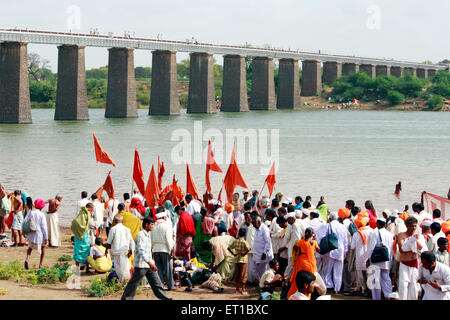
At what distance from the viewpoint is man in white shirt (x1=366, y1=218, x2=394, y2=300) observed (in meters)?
11.3

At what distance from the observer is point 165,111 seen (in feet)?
286

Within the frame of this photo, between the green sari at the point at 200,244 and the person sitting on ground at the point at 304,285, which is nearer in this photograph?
the person sitting on ground at the point at 304,285

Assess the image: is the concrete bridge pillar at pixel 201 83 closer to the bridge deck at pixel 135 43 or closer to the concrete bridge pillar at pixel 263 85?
the bridge deck at pixel 135 43

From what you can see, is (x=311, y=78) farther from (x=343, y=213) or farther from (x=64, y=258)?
(x=343, y=213)

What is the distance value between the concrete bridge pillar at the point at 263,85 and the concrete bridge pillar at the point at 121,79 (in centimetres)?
2924

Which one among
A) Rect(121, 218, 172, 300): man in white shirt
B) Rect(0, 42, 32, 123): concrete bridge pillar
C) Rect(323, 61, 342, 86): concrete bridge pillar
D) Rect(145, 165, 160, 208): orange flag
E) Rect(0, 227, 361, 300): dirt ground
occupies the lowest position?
Rect(0, 227, 361, 300): dirt ground

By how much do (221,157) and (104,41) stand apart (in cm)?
3526

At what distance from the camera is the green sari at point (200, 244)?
13328 mm

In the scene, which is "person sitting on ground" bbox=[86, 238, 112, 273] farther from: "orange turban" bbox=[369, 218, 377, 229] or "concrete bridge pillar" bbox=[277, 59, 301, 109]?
"concrete bridge pillar" bbox=[277, 59, 301, 109]

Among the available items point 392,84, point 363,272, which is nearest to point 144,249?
point 363,272

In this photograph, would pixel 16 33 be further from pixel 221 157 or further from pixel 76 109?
pixel 221 157

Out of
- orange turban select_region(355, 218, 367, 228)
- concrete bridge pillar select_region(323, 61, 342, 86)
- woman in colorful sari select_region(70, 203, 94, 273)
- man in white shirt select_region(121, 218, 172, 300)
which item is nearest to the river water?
woman in colorful sari select_region(70, 203, 94, 273)

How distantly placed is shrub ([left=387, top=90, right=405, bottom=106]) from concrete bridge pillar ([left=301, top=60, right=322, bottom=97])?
11.8m

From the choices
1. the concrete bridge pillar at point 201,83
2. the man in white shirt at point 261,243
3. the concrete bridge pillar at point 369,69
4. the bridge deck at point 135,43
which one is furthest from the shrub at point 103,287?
the concrete bridge pillar at point 369,69
